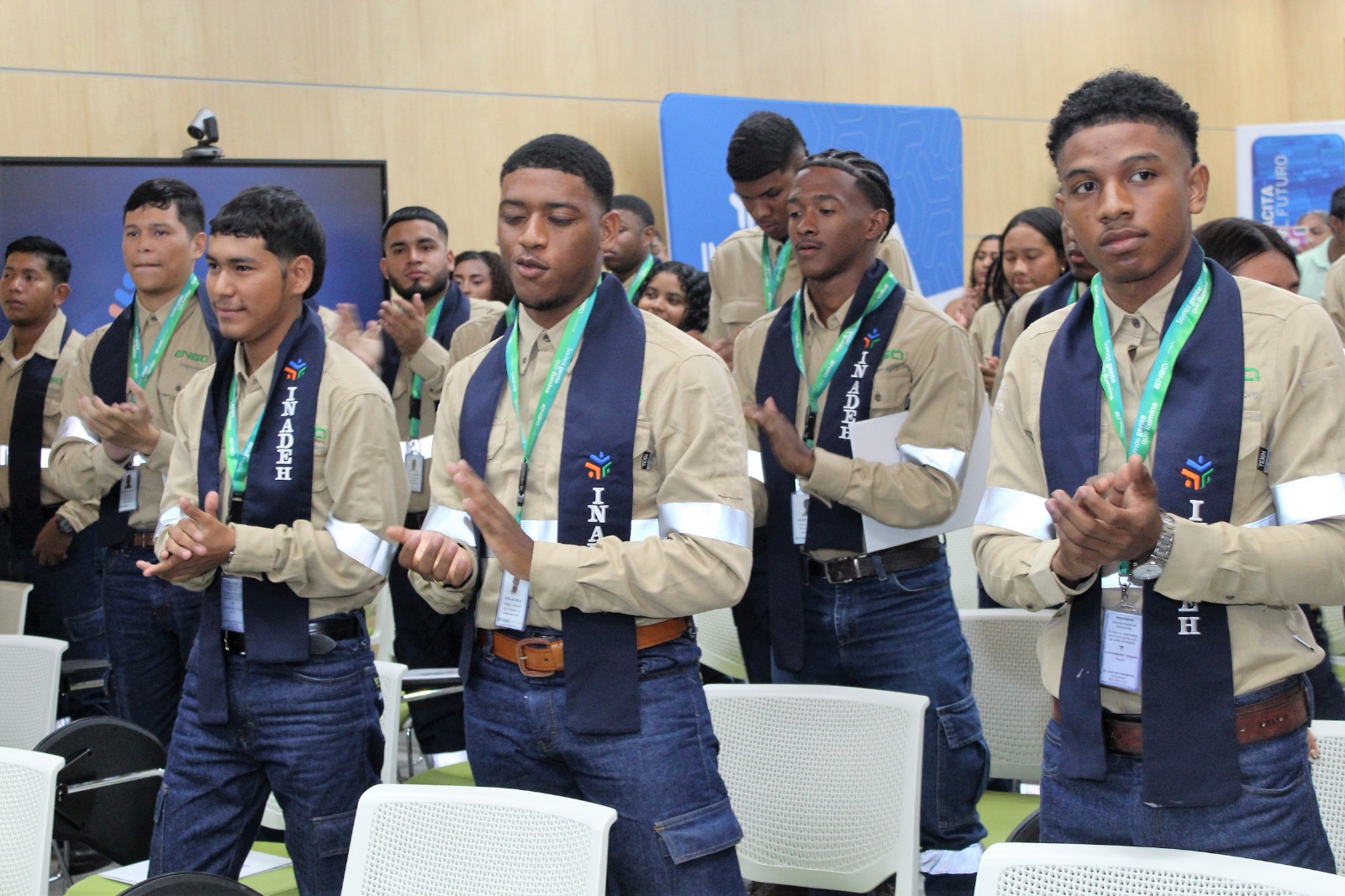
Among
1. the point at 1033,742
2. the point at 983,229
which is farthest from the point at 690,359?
the point at 983,229

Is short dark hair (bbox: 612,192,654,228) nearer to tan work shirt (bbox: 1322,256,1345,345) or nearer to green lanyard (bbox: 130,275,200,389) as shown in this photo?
green lanyard (bbox: 130,275,200,389)

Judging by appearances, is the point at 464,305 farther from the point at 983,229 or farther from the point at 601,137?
the point at 983,229

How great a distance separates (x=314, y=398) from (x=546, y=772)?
920mm

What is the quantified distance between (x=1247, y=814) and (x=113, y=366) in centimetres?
304

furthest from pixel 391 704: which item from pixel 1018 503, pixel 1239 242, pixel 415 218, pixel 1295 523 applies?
pixel 415 218

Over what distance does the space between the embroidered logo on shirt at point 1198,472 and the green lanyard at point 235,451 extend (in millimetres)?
1713

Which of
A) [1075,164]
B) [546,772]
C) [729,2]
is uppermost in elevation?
[729,2]

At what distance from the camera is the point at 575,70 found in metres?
7.40

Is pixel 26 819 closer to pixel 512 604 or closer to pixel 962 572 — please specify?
pixel 512 604

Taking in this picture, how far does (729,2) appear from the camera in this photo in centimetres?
→ 792

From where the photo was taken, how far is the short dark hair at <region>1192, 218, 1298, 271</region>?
8.86ft

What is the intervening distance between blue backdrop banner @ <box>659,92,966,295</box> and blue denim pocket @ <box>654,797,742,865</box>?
208 inches

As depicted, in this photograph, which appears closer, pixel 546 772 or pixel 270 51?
pixel 546 772

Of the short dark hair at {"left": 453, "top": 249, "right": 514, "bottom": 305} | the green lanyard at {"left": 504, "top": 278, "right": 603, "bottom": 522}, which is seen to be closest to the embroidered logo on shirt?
the green lanyard at {"left": 504, "top": 278, "right": 603, "bottom": 522}
